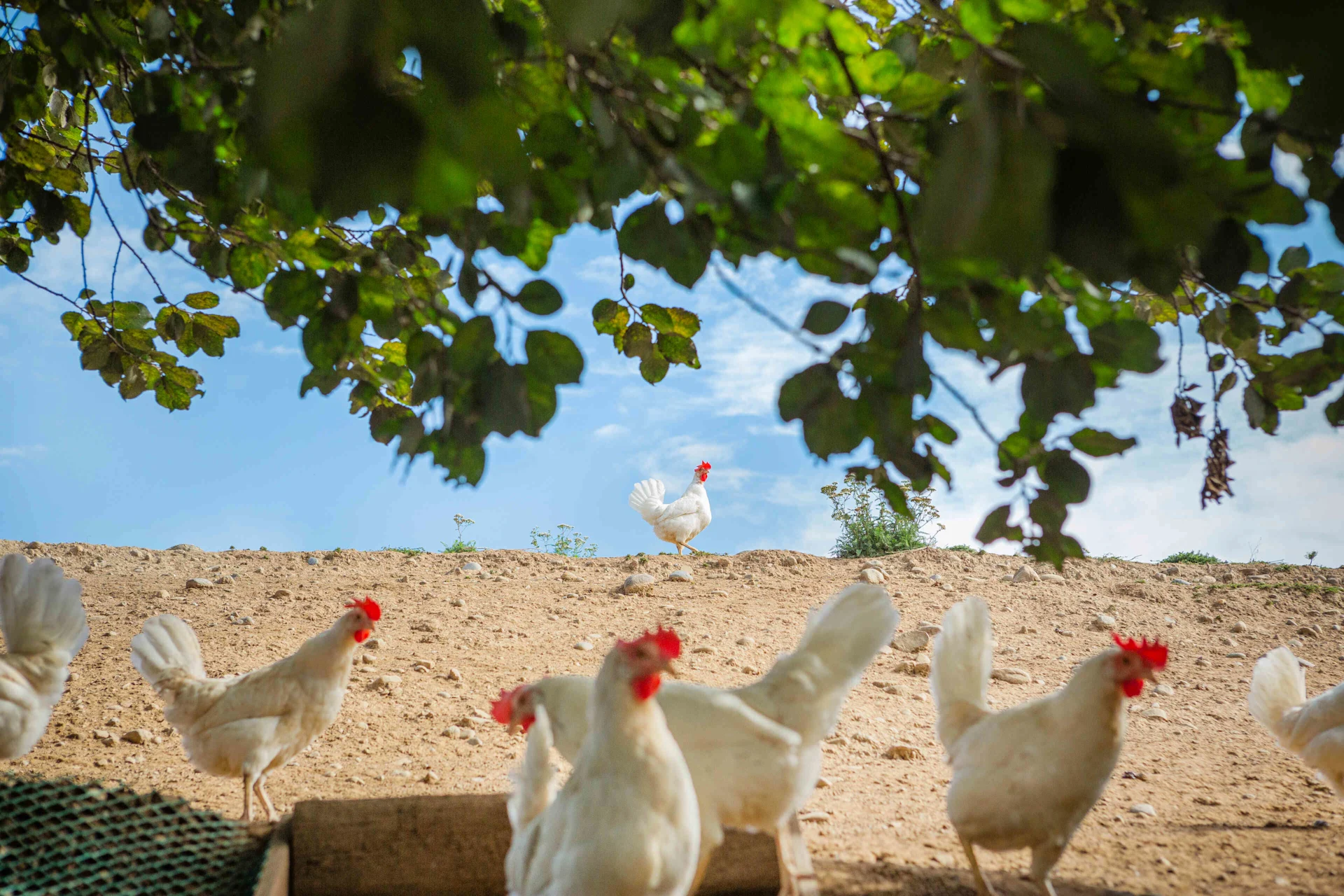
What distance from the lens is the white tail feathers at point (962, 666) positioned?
9.69ft

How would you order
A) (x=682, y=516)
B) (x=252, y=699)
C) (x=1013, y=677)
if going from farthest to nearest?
(x=682, y=516)
(x=1013, y=677)
(x=252, y=699)

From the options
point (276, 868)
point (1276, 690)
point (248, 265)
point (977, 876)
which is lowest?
point (977, 876)

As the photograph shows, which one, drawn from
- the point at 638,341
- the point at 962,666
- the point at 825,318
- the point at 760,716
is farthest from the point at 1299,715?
the point at 825,318

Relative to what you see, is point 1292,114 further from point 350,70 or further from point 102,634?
point 102,634

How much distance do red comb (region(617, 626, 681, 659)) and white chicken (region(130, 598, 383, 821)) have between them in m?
1.92

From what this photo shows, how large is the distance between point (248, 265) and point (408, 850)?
1838 millimetres

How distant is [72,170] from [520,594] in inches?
198

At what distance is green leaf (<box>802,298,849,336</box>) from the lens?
4.00 feet

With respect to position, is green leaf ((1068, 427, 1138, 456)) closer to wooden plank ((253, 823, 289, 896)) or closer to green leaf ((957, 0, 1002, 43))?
green leaf ((957, 0, 1002, 43))

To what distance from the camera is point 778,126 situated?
1132mm

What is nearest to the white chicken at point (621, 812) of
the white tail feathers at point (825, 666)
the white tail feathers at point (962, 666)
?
the white tail feathers at point (825, 666)

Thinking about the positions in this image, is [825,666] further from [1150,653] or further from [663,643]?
[1150,653]

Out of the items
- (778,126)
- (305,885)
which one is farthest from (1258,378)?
(305,885)

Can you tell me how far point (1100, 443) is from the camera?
147cm
